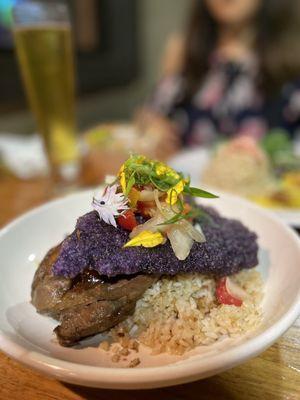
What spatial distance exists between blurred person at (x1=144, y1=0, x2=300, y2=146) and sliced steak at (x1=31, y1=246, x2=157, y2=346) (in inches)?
97.8

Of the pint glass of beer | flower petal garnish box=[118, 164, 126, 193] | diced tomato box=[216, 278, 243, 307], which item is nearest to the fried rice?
diced tomato box=[216, 278, 243, 307]

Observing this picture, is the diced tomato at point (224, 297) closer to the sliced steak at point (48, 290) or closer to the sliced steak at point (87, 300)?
the sliced steak at point (87, 300)

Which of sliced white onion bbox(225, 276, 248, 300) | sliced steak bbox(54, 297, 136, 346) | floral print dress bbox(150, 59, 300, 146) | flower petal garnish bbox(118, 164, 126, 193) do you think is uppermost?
flower petal garnish bbox(118, 164, 126, 193)

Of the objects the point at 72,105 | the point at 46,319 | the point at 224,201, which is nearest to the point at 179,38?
the point at 72,105

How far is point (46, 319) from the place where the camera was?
100 cm

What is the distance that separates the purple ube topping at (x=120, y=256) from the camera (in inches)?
35.4

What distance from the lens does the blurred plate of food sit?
6.27 ft

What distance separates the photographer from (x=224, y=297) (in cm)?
102

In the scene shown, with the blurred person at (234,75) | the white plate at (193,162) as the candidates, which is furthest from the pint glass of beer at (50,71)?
the blurred person at (234,75)

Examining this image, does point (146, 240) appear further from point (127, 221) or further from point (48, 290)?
point (48, 290)

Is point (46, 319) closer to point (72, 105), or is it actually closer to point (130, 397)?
point (130, 397)

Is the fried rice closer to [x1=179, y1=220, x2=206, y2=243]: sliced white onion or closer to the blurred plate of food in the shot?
[x1=179, y1=220, x2=206, y2=243]: sliced white onion

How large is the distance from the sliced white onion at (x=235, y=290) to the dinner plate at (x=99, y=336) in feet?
0.18

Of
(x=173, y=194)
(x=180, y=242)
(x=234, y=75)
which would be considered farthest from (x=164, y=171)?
(x=234, y=75)
